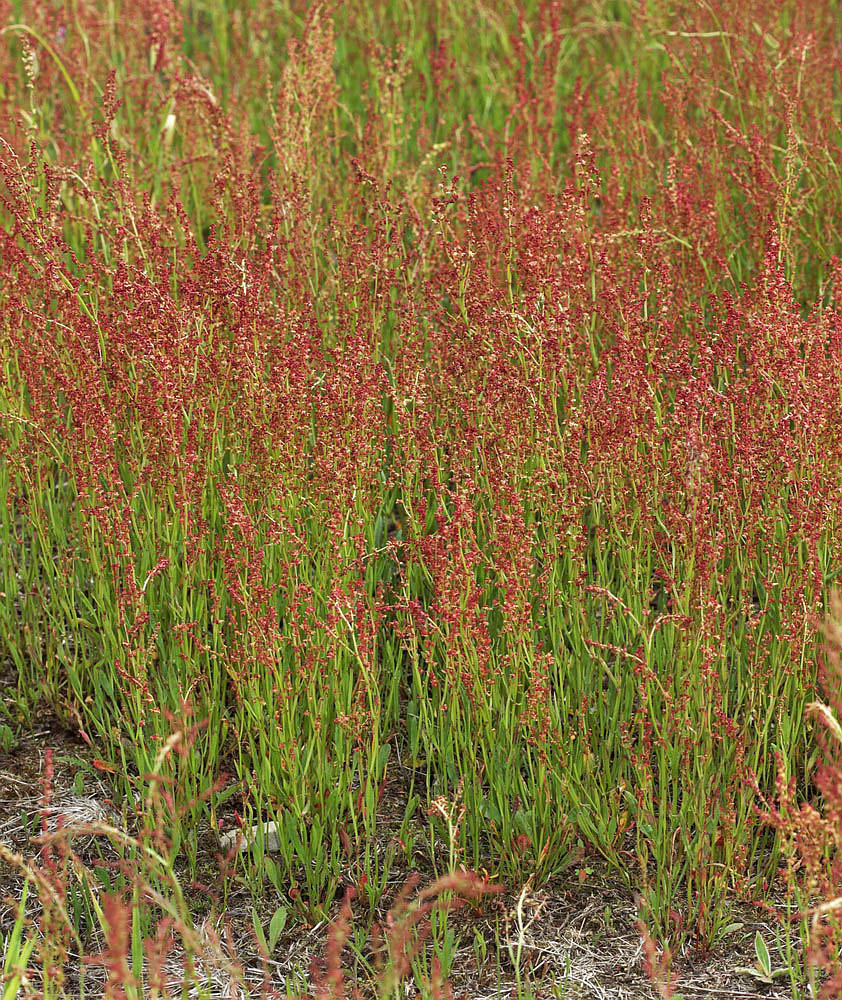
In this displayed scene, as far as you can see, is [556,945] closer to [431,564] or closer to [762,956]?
[762,956]

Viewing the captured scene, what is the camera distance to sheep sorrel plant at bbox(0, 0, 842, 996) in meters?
2.45

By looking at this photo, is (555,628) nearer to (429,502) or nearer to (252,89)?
(429,502)

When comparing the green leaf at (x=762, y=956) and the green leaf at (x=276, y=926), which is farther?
the green leaf at (x=276, y=926)

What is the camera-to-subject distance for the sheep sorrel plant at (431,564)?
2.45 meters

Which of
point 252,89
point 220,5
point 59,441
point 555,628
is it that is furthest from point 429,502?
point 220,5

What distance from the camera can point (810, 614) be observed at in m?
2.37

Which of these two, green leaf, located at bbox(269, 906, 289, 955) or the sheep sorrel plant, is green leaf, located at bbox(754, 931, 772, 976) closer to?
the sheep sorrel plant

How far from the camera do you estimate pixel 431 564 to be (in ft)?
8.42

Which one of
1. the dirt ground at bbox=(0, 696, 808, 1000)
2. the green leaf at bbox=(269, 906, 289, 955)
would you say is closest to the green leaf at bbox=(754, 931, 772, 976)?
the dirt ground at bbox=(0, 696, 808, 1000)

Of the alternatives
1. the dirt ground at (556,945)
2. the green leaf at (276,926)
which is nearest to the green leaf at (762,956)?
the dirt ground at (556,945)

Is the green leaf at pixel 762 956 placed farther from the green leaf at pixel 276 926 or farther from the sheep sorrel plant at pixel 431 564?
the green leaf at pixel 276 926

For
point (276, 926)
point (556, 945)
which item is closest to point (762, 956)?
point (556, 945)

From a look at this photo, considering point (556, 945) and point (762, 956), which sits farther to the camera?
point (556, 945)

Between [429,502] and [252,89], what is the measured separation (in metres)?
2.66
